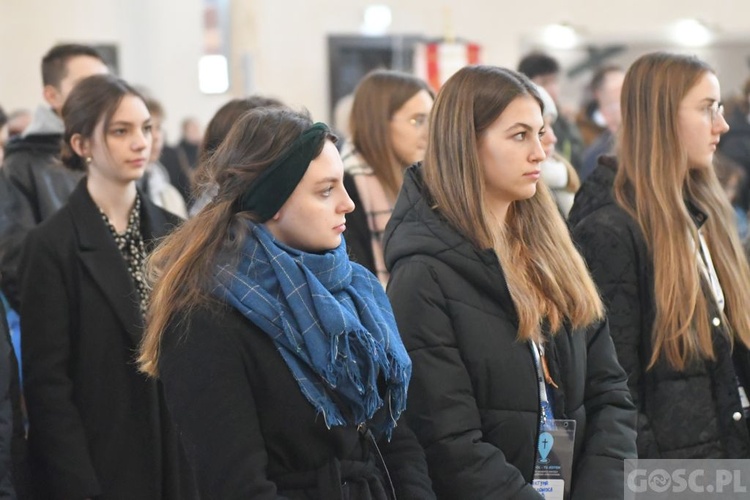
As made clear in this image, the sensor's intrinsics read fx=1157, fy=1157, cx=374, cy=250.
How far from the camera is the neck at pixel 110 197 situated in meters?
3.53

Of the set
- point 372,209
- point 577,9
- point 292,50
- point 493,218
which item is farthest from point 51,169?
point 577,9

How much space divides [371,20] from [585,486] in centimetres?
1016

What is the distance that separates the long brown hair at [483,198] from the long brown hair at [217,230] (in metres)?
0.49

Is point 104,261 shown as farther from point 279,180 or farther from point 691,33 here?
point 691,33

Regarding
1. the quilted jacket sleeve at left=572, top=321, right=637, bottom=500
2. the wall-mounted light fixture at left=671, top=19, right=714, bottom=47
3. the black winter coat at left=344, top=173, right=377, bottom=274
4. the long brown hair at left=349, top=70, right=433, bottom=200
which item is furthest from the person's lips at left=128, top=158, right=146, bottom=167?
the wall-mounted light fixture at left=671, top=19, right=714, bottom=47

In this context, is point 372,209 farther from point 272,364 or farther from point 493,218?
point 272,364

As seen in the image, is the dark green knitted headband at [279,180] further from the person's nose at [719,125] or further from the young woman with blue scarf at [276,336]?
the person's nose at [719,125]

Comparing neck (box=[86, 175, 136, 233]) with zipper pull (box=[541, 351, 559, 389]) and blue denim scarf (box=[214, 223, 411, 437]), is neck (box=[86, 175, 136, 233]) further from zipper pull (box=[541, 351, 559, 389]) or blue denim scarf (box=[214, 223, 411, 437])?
zipper pull (box=[541, 351, 559, 389])

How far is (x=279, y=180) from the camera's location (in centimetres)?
236

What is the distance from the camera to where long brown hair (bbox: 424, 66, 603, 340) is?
2762 millimetres

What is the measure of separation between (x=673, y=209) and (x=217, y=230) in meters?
1.49

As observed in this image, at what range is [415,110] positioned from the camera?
13.6 feet

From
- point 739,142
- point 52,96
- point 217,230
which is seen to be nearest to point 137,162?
point 52,96

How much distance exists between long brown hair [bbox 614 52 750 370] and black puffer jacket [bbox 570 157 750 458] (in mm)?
37
